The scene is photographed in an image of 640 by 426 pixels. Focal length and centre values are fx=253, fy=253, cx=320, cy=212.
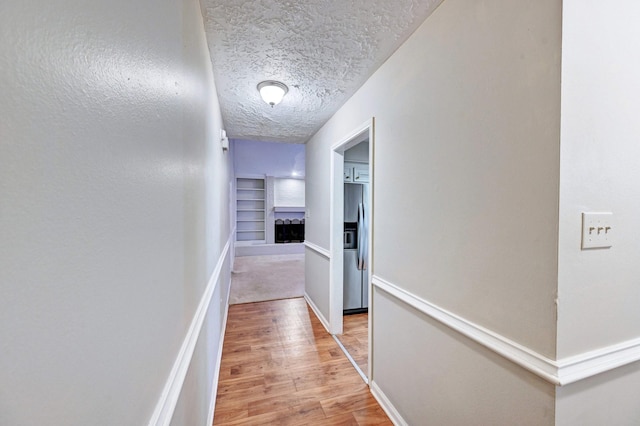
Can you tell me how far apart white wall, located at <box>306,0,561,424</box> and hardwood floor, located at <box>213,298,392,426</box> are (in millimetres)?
333

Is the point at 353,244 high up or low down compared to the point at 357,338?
up

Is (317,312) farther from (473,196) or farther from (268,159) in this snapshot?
(268,159)

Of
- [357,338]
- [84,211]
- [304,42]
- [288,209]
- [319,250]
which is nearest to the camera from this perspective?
[84,211]

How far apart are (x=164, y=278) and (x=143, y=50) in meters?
0.60

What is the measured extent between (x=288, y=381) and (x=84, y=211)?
6.92 feet

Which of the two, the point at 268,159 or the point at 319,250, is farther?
the point at 268,159

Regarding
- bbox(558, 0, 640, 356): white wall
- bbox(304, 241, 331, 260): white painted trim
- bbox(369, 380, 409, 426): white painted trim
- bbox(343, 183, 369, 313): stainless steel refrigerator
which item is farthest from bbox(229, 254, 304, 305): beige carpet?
bbox(558, 0, 640, 356): white wall

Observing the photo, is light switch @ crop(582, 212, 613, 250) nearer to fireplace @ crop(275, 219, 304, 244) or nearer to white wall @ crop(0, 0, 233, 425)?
white wall @ crop(0, 0, 233, 425)

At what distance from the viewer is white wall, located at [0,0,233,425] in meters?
0.28

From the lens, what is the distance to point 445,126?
4.08 ft

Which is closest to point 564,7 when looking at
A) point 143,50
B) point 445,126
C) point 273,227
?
point 445,126

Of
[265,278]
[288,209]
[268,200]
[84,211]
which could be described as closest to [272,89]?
[84,211]

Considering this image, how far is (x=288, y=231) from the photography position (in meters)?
7.93

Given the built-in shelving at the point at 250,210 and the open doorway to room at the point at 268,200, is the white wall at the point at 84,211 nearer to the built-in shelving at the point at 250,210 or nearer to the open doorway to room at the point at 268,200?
the open doorway to room at the point at 268,200
